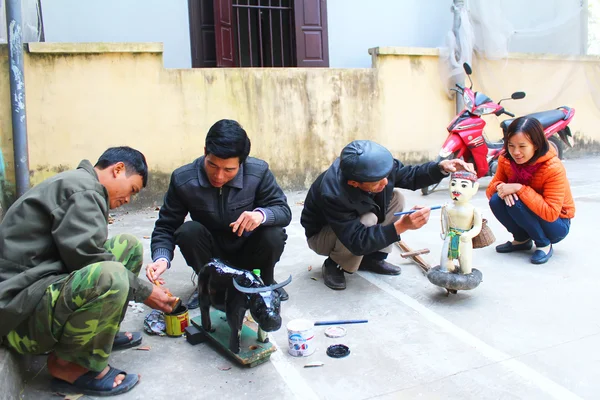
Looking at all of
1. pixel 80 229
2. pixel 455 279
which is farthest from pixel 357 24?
pixel 80 229

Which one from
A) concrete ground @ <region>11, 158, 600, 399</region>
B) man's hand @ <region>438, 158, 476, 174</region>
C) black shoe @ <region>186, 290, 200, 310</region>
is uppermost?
man's hand @ <region>438, 158, 476, 174</region>

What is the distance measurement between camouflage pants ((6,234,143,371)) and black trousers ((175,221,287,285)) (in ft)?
2.62

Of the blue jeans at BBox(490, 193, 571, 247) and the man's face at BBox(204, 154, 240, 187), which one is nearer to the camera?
the man's face at BBox(204, 154, 240, 187)

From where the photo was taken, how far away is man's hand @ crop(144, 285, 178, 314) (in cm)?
246

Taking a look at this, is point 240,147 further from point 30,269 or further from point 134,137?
point 134,137

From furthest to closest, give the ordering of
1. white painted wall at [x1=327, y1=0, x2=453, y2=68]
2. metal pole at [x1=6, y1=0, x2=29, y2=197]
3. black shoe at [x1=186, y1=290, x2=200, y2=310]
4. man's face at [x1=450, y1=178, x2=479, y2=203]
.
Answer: white painted wall at [x1=327, y1=0, x2=453, y2=68] → metal pole at [x1=6, y1=0, x2=29, y2=197] → black shoe at [x1=186, y1=290, x2=200, y2=310] → man's face at [x1=450, y1=178, x2=479, y2=203]

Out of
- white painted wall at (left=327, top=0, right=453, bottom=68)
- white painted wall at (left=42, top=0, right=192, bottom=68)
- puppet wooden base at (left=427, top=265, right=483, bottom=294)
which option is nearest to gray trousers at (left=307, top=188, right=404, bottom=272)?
puppet wooden base at (left=427, top=265, right=483, bottom=294)

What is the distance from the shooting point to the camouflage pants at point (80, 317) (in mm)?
2088

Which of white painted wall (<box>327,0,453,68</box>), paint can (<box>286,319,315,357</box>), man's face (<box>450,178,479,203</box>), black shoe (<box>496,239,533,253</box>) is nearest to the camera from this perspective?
paint can (<box>286,319,315,357</box>)

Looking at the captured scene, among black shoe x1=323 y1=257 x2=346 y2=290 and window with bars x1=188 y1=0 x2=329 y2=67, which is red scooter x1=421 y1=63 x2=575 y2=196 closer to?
window with bars x1=188 y1=0 x2=329 y2=67

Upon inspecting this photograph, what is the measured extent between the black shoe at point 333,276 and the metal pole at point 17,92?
341cm

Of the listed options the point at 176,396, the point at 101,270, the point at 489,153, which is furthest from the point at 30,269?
the point at 489,153

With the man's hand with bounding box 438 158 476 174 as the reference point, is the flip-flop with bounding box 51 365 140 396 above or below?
below

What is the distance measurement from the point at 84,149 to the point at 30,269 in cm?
382
